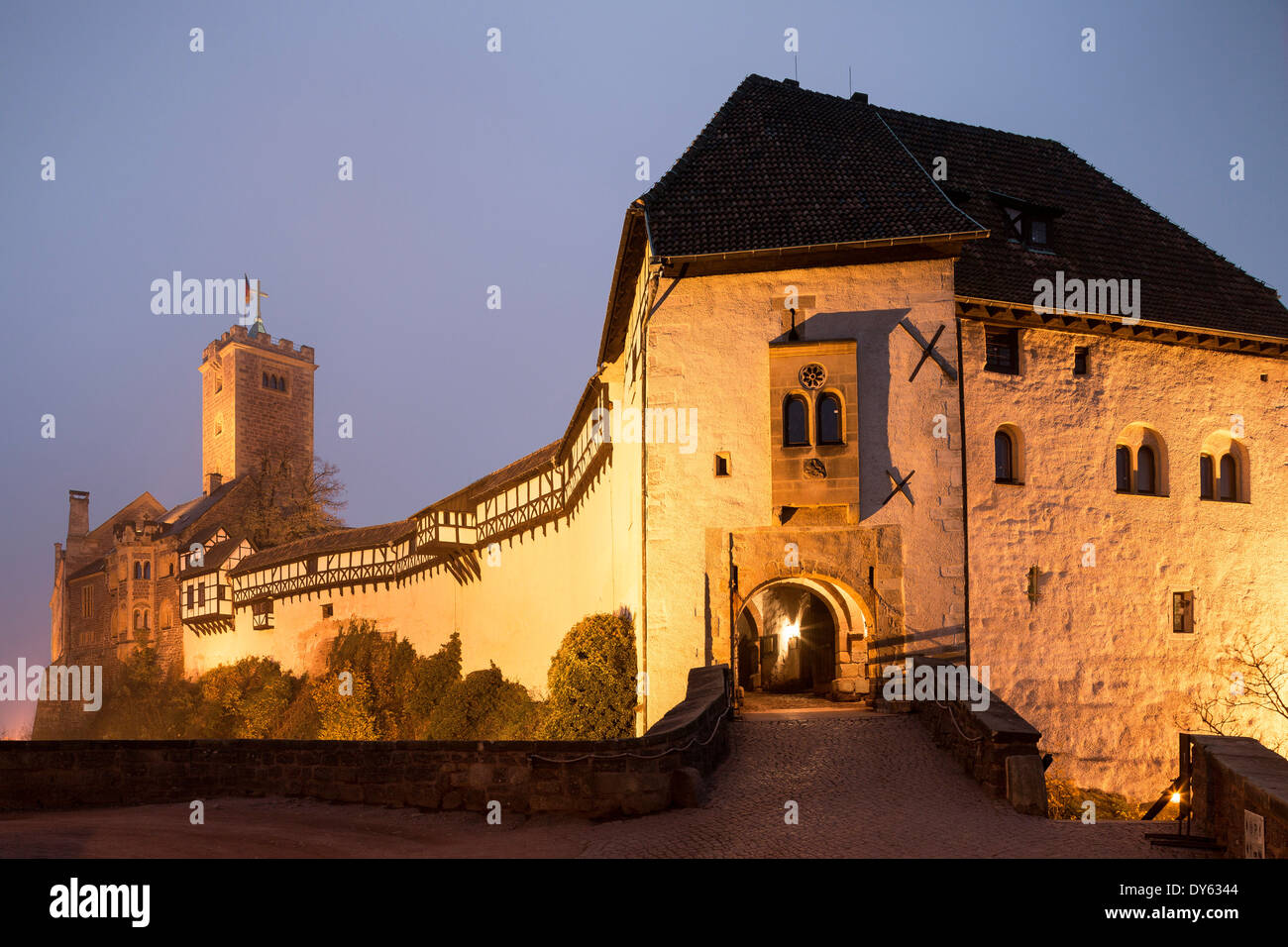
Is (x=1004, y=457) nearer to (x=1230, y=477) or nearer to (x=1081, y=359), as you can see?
(x=1081, y=359)

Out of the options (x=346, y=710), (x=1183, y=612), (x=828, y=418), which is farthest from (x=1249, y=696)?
(x=346, y=710)

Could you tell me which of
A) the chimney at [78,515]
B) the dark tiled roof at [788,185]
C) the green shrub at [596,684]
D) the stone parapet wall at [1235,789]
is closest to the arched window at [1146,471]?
the dark tiled roof at [788,185]

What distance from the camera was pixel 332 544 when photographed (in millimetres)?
37812

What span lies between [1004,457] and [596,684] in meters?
7.37

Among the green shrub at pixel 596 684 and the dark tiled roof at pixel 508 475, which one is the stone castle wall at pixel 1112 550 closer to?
the green shrub at pixel 596 684

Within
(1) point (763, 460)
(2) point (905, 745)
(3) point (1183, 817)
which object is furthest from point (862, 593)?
(3) point (1183, 817)

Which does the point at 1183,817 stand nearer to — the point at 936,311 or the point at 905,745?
the point at 905,745

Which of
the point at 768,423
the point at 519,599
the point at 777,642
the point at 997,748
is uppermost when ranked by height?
the point at 768,423

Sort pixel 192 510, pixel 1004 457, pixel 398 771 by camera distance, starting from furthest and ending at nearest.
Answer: pixel 192 510, pixel 1004 457, pixel 398 771

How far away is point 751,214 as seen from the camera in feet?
50.0

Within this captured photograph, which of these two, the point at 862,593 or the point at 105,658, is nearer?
the point at 862,593

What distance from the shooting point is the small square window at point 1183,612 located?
1728 cm

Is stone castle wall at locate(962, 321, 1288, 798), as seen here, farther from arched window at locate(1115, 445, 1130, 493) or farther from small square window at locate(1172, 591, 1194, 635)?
arched window at locate(1115, 445, 1130, 493)
